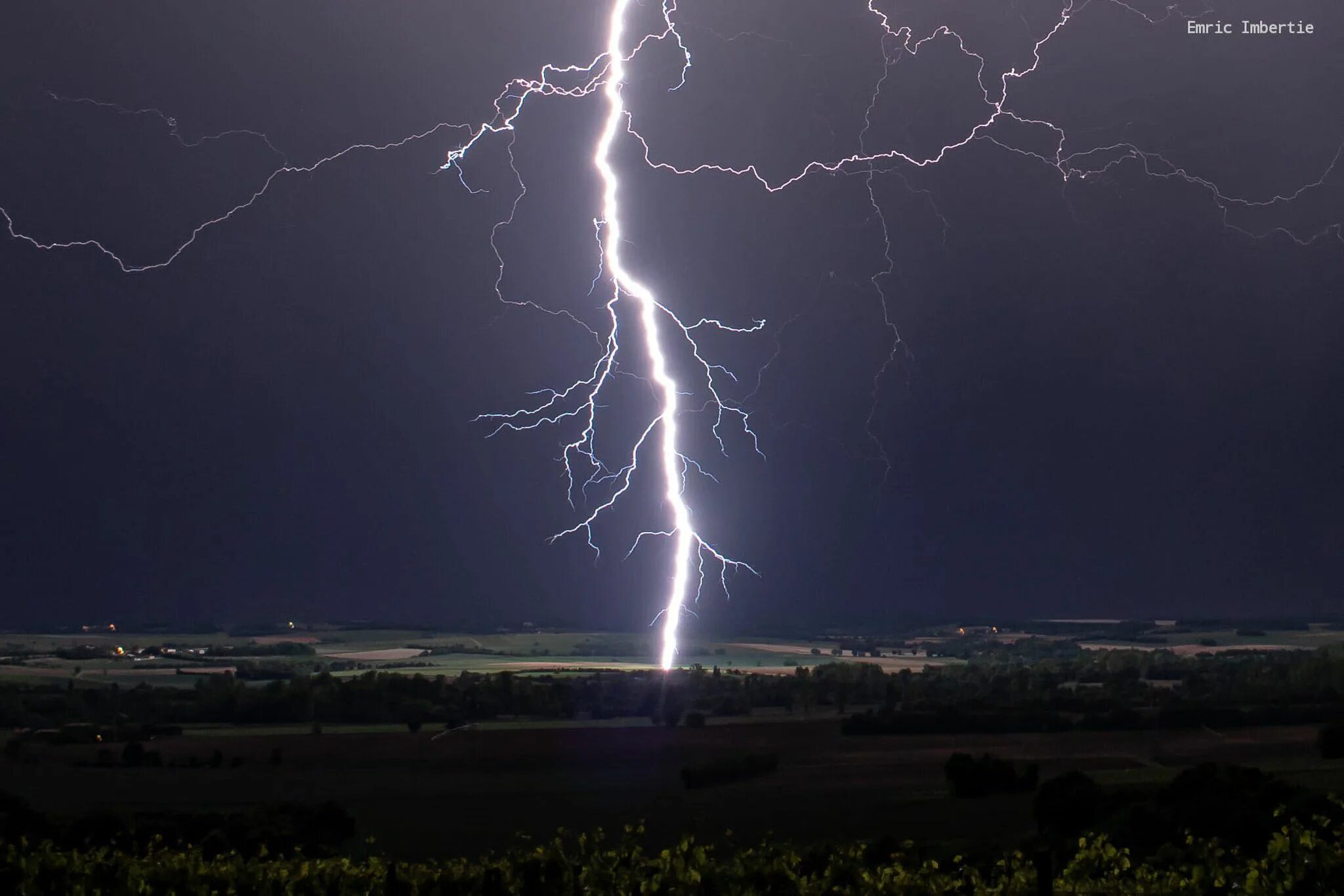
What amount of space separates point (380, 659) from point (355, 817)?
1174 inches

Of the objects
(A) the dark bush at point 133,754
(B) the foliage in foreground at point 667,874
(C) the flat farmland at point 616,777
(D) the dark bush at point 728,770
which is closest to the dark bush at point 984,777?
(C) the flat farmland at point 616,777

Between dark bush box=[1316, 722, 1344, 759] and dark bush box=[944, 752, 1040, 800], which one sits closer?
dark bush box=[944, 752, 1040, 800]

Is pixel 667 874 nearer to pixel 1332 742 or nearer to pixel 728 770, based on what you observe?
pixel 728 770

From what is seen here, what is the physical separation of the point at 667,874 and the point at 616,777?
1811 cm

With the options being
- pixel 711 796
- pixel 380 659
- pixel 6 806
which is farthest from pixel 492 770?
pixel 380 659

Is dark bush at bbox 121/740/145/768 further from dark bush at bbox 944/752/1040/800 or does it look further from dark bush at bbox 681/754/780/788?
dark bush at bbox 944/752/1040/800

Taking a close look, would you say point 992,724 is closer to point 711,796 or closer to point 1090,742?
point 1090,742

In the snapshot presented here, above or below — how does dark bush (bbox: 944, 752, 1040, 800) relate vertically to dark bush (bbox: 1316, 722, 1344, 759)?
below

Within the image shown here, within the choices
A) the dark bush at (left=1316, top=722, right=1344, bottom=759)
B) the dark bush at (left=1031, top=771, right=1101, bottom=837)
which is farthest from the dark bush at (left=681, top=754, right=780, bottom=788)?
the dark bush at (left=1316, top=722, right=1344, bottom=759)

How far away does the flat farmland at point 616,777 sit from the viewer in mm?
19594

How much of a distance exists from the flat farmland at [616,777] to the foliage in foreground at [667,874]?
297 inches

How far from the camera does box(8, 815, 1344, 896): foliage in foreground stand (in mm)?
7121

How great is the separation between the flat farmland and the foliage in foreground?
7.55 m

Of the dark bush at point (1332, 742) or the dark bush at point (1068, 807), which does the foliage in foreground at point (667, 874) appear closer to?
the dark bush at point (1068, 807)
